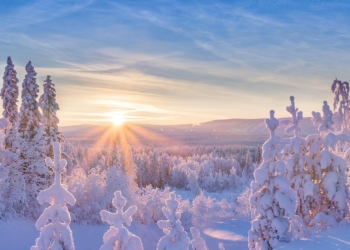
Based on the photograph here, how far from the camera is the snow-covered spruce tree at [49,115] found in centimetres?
3400

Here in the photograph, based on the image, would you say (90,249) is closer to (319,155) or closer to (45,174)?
(45,174)

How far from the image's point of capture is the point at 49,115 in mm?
34281

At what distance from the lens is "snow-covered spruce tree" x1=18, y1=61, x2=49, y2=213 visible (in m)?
32.7

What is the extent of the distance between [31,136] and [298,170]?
2540cm

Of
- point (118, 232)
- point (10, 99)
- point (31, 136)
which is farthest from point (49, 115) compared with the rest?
point (118, 232)

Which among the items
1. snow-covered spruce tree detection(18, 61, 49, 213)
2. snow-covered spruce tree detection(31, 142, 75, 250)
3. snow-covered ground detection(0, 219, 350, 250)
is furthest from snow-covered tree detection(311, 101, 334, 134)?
snow-covered spruce tree detection(18, 61, 49, 213)

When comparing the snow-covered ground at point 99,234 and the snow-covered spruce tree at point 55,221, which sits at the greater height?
the snow-covered spruce tree at point 55,221

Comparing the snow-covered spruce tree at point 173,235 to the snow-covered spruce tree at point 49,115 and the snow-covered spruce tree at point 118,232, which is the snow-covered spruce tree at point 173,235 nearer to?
the snow-covered spruce tree at point 118,232

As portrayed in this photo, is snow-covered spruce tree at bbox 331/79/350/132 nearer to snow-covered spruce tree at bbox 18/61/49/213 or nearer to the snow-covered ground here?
the snow-covered ground

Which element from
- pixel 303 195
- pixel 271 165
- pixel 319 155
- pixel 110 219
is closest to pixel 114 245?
pixel 110 219

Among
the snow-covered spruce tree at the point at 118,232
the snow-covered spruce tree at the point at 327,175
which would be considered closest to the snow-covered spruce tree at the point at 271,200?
the snow-covered spruce tree at the point at 327,175

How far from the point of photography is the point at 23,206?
33.3 metres

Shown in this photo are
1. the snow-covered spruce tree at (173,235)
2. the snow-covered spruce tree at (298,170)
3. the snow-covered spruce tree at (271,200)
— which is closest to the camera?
the snow-covered spruce tree at (173,235)

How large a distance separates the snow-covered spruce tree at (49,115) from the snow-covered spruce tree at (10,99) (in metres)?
2.60
